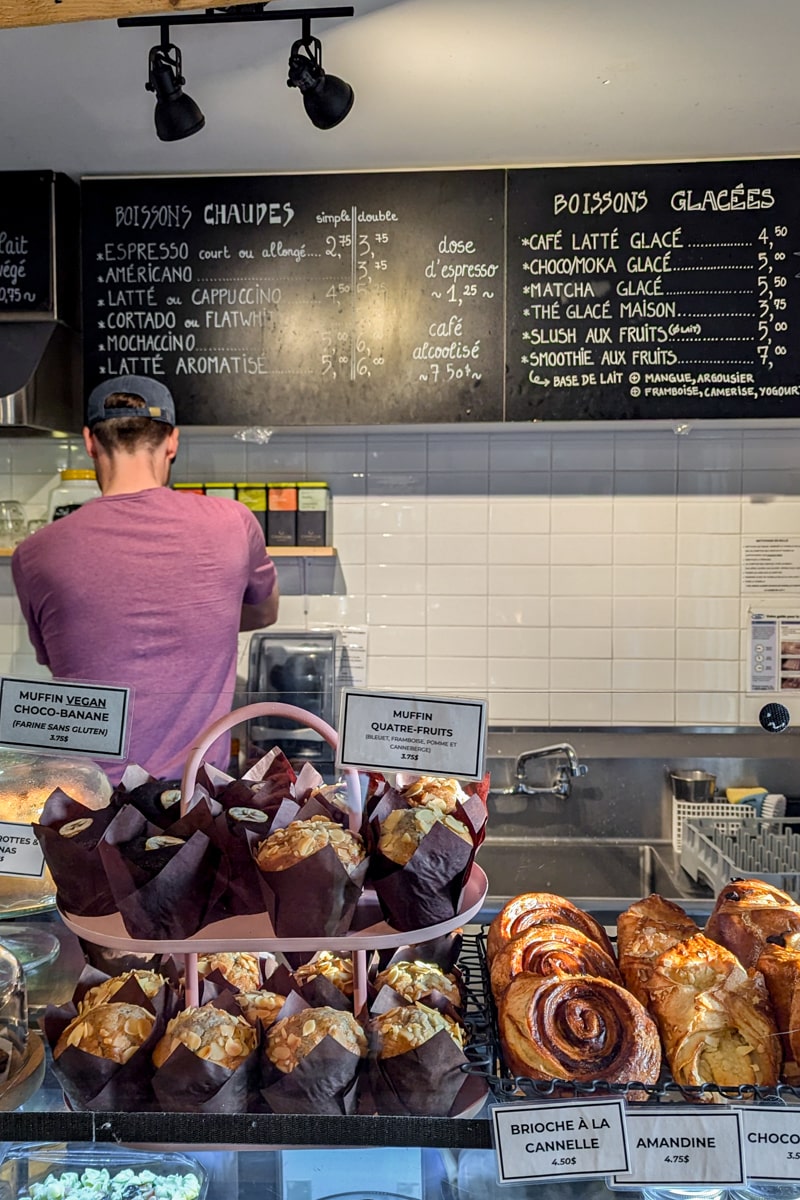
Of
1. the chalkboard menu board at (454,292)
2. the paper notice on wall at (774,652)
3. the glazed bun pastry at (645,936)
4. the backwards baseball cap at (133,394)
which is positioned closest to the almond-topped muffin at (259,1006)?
the glazed bun pastry at (645,936)

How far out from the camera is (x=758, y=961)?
917mm

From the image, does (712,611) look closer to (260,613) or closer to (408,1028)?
(260,613)

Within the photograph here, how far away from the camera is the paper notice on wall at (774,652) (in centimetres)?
324

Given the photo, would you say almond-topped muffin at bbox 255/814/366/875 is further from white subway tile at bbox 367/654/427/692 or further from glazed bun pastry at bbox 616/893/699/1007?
white subway tile at bbox 367/654/427/692

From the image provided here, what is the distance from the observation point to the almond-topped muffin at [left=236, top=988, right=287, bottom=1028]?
87 centimetres

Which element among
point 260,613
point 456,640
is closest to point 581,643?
point 456,640

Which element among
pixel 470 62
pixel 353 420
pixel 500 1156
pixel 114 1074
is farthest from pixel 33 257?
pixel 500 1156

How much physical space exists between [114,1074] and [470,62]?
214 centimetres

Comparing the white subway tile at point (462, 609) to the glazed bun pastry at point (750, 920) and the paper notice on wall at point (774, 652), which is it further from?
A: the glazed bun pastry at point (750, 920)

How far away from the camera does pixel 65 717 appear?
3.04 feet

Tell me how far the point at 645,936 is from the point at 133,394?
1.67 metres

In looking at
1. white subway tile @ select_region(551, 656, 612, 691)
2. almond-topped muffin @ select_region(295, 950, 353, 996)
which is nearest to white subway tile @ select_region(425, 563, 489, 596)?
white subway tile @ select_region(551, 656, 612, 691)

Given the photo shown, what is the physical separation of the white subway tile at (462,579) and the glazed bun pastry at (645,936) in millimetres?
2302

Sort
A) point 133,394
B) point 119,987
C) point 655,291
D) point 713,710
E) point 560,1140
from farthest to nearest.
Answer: point 713,710 → point 655,291 → point 133,394 → point 119,987 → point 560,1140
